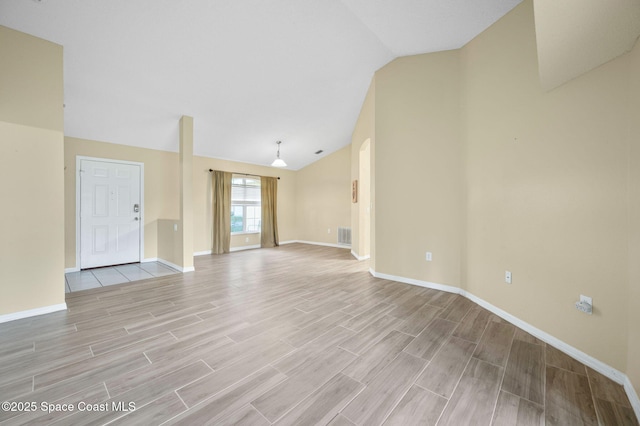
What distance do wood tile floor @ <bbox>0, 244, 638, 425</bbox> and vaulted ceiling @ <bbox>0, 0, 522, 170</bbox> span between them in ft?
9.21

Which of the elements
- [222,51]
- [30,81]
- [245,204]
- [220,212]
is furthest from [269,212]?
[30,81]

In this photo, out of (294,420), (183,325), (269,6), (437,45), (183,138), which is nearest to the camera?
(294,420)

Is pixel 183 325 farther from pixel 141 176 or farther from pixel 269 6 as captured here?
pixel 141 176

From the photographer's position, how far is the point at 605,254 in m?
1.73

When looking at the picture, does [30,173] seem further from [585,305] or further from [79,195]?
[585,305]

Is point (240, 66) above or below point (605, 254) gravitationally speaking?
above

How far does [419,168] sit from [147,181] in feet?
17.1

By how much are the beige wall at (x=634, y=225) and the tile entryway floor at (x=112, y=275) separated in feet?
16.9

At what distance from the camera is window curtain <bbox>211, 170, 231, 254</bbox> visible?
6164mm

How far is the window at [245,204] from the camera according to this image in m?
6.73

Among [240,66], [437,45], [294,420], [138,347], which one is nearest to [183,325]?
[138,347]

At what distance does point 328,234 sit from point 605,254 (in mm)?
5976

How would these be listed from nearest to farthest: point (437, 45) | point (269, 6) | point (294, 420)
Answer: point (294, 420) < point (269, 6) < point (437, 45)

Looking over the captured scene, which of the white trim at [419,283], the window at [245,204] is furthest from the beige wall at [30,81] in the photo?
the white trim at [419,283]
